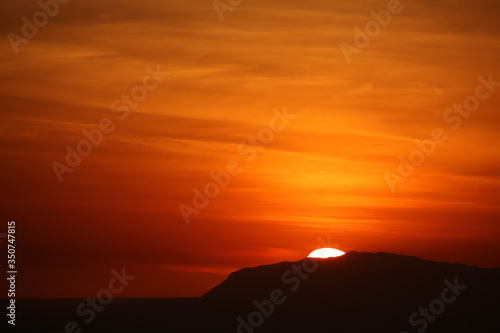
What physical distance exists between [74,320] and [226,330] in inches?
2849

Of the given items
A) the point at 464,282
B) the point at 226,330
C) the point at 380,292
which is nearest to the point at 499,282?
the point at 464,282

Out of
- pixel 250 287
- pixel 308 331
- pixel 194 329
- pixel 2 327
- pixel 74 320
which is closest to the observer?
pixel 308 331

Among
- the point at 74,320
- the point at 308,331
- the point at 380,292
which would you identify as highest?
the point at 74,320

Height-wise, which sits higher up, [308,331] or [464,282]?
[464,282]

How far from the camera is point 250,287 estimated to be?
14512 centimetres

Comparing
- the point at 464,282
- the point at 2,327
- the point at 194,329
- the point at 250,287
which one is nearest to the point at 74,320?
the point at 2,327

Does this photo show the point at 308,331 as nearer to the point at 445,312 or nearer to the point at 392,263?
the point at 445,312

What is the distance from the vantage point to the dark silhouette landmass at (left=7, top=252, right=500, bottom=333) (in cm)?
11438

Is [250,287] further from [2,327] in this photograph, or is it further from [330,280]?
[2,327]

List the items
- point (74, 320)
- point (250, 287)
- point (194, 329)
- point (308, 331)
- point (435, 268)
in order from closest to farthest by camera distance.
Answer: point (308, 331) < point (194, 329) < point (435, 268) < point (250, 287) < point (74, 320)

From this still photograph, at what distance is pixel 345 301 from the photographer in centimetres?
12738

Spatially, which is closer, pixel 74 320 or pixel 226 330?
pixel 226 330

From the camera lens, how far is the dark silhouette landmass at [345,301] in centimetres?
11438

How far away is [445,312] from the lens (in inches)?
4606
